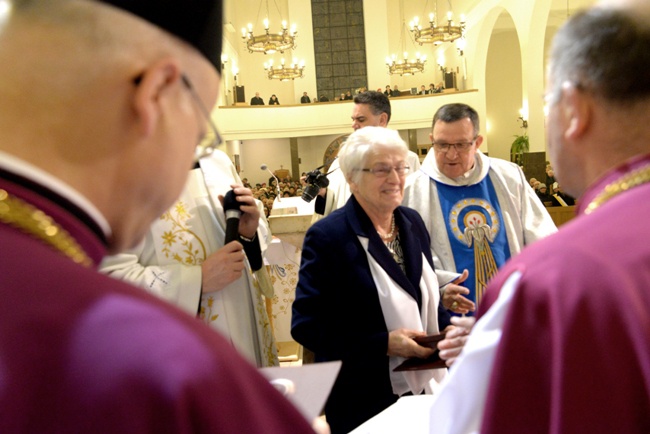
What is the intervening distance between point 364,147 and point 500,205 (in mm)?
1089

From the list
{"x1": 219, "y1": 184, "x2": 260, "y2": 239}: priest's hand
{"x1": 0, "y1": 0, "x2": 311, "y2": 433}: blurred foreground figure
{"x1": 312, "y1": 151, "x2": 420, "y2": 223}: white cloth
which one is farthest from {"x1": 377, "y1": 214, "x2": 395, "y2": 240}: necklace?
{"x1": 0, "y1": 0, "x2": 311, "y2": 433}: blurred foreground figure

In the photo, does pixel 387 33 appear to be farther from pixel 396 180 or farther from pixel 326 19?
pixel 396 180

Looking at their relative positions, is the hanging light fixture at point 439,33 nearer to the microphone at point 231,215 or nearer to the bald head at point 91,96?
the microphone at point 231,215

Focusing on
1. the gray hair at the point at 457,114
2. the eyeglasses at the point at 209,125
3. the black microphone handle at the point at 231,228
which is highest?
the gray hair at the point at 457,114

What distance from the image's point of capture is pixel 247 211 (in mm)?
2459

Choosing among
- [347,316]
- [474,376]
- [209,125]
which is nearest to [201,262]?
[347,316]

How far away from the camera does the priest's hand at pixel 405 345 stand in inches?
88.0

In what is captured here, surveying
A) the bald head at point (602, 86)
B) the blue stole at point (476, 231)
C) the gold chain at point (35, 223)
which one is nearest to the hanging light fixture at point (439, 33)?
the blue stole at point (476, 231)

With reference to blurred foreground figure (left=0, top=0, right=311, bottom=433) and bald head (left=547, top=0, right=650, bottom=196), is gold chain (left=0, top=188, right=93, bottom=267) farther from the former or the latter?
bald head (left=547, top=0, right=650, bottom=196)

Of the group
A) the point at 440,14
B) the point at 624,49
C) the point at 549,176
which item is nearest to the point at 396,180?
the point at 624,49

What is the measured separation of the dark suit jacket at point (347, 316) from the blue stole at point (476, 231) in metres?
0.88

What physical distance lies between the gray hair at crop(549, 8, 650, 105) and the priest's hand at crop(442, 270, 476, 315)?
1.80 metres

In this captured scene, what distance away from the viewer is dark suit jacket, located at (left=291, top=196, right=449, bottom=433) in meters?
2.36

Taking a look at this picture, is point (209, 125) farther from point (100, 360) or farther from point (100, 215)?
point (100, 360)
